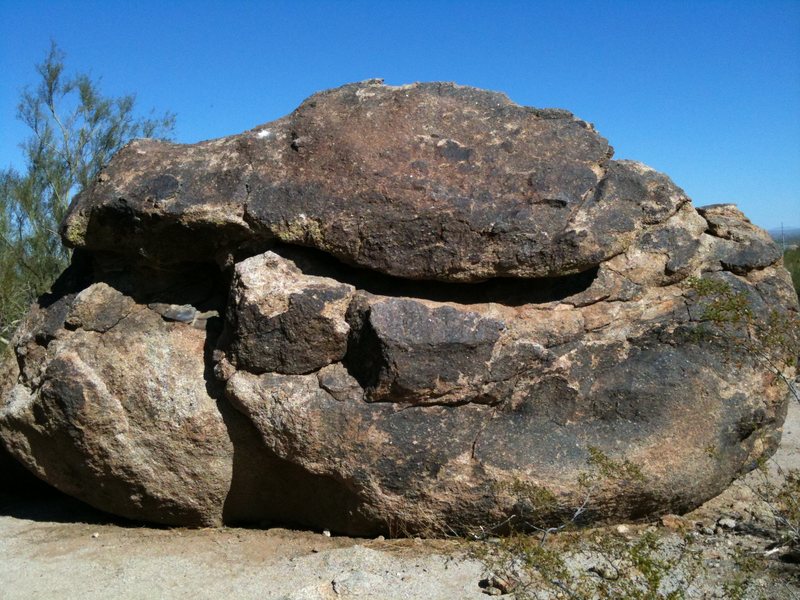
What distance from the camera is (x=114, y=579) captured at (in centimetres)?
→ 419

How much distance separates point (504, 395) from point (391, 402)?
60 centimetres

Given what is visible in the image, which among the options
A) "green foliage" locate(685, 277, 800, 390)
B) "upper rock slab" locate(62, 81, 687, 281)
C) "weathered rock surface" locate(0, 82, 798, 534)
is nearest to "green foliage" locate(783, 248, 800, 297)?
"green foliage" locate(685, 277, 800, 390)

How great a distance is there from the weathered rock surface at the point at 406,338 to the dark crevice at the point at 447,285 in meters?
0.01

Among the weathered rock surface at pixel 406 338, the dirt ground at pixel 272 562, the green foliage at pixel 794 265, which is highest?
the green foliage at pixel 794 265

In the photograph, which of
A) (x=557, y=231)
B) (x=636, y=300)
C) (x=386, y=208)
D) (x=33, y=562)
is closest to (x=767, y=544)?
(x=636, y=300)

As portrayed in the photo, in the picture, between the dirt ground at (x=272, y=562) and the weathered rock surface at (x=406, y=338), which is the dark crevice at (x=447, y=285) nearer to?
the weathered rock surface at (x=406, y=338)

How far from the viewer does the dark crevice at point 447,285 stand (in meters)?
4.45

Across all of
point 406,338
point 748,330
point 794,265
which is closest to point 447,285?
point 406,338

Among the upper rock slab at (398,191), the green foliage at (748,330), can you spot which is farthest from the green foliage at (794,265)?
the upper rock slab at (398,191)

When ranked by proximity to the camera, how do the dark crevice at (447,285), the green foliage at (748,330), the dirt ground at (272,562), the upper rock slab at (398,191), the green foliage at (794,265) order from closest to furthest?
the dirt ground at (272,562), the green foliage at (748,330), the upper rock slab at (398,191), the dark crevice at (447,285), the green foliage at (794,265)

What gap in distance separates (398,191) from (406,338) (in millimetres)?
805

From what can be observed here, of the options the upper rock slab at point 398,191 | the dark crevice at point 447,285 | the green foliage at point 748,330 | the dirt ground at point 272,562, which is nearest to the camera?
the dirt ground at point 272,562

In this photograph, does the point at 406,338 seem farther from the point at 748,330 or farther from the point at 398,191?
the point at 748,330

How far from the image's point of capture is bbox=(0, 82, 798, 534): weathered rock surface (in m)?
4.19
